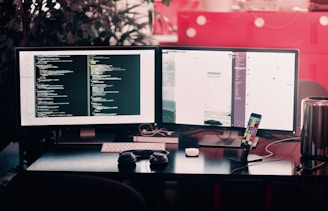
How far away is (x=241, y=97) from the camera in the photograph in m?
2.54

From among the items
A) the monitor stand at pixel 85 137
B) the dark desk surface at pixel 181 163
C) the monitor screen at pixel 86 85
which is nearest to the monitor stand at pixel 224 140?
the dark desk surface at pixel 181 163

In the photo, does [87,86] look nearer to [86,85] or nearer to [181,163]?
[86,85]

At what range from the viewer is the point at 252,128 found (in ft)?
7.72

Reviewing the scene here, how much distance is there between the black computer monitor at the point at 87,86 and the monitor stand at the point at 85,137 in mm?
55

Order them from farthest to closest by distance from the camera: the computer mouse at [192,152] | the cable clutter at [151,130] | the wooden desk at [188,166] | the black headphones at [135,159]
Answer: the cable clutter at [151,130]
the computer mouse at [192,152]
the black headphones at [135,159]
the wooden desk at [188,166]

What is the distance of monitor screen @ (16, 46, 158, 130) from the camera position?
2.57 meters

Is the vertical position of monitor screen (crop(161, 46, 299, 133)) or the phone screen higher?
monitor screen (crop(161, 46, 299, 133))

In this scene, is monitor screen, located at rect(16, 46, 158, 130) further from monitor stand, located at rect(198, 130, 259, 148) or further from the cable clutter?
monitor stand, located at rect(198, 130, 259, 148)

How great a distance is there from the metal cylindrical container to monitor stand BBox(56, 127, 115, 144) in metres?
→ 0.86

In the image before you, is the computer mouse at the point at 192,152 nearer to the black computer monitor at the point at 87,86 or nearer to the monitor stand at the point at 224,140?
the monitor stand at the point at 224,140

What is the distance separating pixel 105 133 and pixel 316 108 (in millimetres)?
989

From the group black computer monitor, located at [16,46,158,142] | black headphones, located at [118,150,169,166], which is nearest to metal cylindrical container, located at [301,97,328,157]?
black headphones, located at [118,150,169,166]

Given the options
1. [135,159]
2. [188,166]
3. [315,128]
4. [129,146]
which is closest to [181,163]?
[188,166]

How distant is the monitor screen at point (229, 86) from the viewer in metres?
2.48
